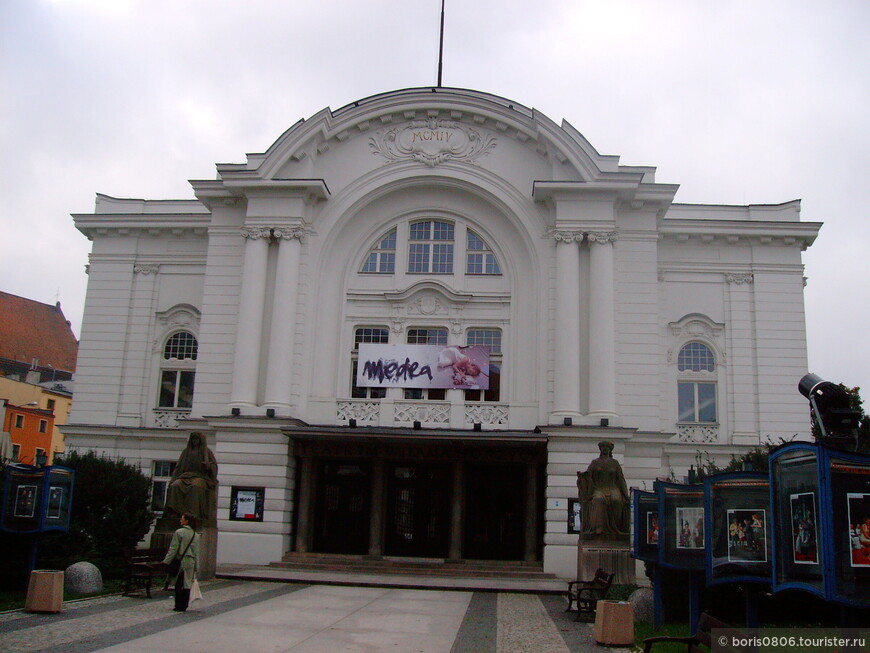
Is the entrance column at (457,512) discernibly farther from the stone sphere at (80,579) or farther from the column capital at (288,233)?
the stone sphere at (80,579)

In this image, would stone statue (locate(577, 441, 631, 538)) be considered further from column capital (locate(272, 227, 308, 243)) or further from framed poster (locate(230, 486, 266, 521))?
column capital (locate(272, 227, 308, 243))

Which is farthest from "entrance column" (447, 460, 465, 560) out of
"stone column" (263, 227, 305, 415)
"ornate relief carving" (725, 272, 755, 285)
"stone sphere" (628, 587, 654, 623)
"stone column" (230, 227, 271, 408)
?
"ornate relief carving" (725, 272, 755, 285)

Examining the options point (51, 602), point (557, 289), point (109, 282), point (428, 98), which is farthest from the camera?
point (109, 282)

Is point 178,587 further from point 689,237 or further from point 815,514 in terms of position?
point 689,237

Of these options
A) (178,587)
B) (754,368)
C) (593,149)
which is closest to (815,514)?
(178,587)

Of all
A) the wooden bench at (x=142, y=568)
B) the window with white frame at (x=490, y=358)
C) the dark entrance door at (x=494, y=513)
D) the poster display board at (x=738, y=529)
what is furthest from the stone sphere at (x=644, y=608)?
the window with white frame at (x=490, y=358)

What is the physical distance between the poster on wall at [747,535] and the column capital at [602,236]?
17.4m

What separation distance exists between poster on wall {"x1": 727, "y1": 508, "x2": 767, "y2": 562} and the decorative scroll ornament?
20.4 m

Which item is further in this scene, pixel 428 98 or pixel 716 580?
pixel 428 98

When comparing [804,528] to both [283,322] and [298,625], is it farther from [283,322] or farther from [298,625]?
[283,322]

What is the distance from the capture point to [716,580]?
11648mm

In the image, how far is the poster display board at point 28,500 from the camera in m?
16.5

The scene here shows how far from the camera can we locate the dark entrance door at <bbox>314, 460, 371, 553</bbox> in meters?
28.0

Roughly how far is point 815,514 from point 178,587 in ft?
37.5
